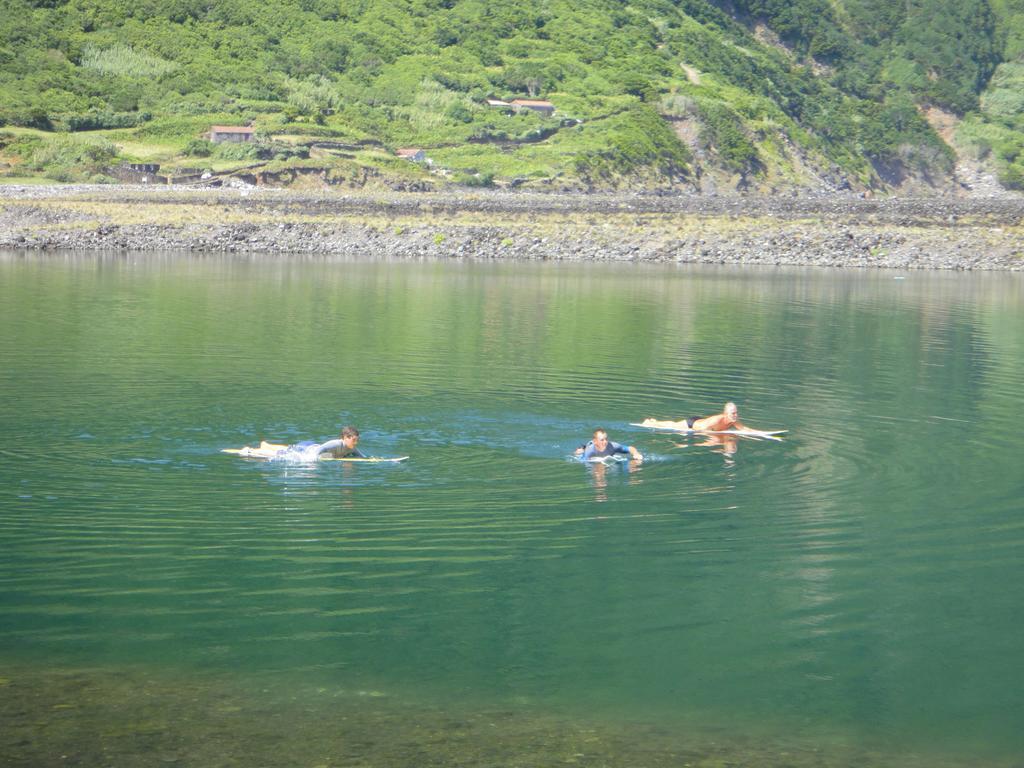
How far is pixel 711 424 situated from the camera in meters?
27.4

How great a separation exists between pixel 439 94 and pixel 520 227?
56758 millimetres

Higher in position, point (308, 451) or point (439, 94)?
point (439, 94)

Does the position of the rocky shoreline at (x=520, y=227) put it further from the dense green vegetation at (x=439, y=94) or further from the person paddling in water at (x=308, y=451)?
the person paddling in water at (x=308, y=451)

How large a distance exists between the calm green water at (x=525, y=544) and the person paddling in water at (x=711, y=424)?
0.49m

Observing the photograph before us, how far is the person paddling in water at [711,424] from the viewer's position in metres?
27.2

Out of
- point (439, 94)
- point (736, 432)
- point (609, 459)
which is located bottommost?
point (609, 459)

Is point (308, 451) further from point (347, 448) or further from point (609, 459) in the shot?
point (609, 459)

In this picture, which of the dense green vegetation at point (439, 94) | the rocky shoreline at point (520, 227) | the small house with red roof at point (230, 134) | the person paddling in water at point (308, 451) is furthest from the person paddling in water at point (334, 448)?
the small house with red roof at point (230, 134)

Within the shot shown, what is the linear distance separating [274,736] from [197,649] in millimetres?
2493

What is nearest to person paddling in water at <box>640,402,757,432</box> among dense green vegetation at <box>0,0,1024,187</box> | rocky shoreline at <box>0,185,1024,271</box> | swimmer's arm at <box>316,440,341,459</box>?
swimmer's arm at <box>316,440,341,459</box>

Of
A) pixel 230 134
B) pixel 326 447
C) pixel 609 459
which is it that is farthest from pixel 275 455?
pixel 230 134

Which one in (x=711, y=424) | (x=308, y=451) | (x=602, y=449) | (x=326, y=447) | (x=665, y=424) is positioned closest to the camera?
(x=326, y=447)

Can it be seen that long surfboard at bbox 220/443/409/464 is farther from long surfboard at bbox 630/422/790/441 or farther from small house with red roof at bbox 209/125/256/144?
small house with red roof at bbox 209/125/256/144

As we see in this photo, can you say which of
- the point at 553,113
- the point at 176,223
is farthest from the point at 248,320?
the point at 553,113
